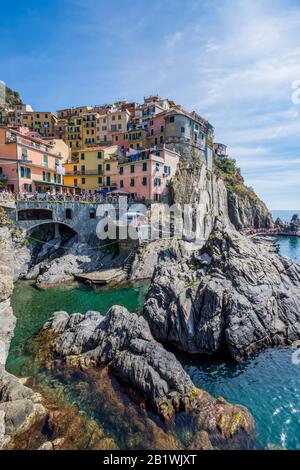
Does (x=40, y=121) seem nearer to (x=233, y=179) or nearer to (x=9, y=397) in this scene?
(x=233, y=179)

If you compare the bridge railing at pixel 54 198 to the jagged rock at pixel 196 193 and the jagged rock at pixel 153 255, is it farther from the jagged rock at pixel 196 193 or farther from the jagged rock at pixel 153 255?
the jagged rock at pixel 153 255

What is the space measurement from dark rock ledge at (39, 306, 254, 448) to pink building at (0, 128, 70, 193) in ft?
104

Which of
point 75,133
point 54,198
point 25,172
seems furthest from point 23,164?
point 75,133

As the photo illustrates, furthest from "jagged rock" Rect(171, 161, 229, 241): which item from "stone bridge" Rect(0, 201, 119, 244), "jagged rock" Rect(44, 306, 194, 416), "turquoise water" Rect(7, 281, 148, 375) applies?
"jagged rock" Rect(44, 306, 194, 416)

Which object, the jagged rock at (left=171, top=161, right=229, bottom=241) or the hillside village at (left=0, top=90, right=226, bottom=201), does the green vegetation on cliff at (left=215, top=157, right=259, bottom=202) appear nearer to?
the hillside village at (left=0, top=90, right=226, bottom=201)

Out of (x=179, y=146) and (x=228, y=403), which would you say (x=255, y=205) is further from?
(x=228, y=403)

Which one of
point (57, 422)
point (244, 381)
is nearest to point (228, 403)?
point (244, 381)

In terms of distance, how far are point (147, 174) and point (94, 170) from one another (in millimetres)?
17116

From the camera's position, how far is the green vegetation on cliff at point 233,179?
3678 inches

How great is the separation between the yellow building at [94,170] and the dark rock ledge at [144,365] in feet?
142

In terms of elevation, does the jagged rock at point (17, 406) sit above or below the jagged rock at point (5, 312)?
below

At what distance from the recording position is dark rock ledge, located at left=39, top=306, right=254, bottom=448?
13461 millimetres

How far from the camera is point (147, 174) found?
5272 centimetres

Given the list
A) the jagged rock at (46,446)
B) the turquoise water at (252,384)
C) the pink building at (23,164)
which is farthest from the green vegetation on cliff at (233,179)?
the jagged rock at (46,446)
